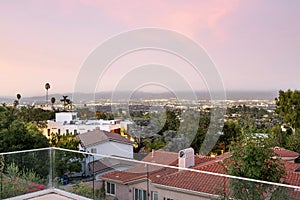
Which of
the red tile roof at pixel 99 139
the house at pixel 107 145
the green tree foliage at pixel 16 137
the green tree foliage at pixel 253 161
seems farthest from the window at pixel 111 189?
the red tile roof at pixel 99 139

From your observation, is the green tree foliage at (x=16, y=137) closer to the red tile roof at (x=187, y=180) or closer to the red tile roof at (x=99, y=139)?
the red tile roof at (x=99, y=139)

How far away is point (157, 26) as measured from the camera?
56.2 feet

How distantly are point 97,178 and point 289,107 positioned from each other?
17.3 metres

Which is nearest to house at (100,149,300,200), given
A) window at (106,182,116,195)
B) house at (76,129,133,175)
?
window at (106,182,116,195)

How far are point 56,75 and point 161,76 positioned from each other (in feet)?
19.6

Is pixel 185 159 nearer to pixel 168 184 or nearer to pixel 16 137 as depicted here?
pixel 16 137

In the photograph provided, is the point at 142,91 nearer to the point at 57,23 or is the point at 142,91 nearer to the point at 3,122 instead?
the point at 57,23

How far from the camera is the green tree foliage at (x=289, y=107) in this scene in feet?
62.1

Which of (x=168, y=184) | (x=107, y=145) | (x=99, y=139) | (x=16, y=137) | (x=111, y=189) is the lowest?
(x=107, y=145)

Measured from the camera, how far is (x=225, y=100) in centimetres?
1761

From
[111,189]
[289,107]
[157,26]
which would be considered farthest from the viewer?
[289,107]

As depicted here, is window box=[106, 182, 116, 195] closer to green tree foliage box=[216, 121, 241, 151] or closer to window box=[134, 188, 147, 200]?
window box=[134, 188, 147, 200]

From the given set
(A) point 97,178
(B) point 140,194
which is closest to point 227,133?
(A) point 97,178

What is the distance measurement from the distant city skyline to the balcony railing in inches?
387
